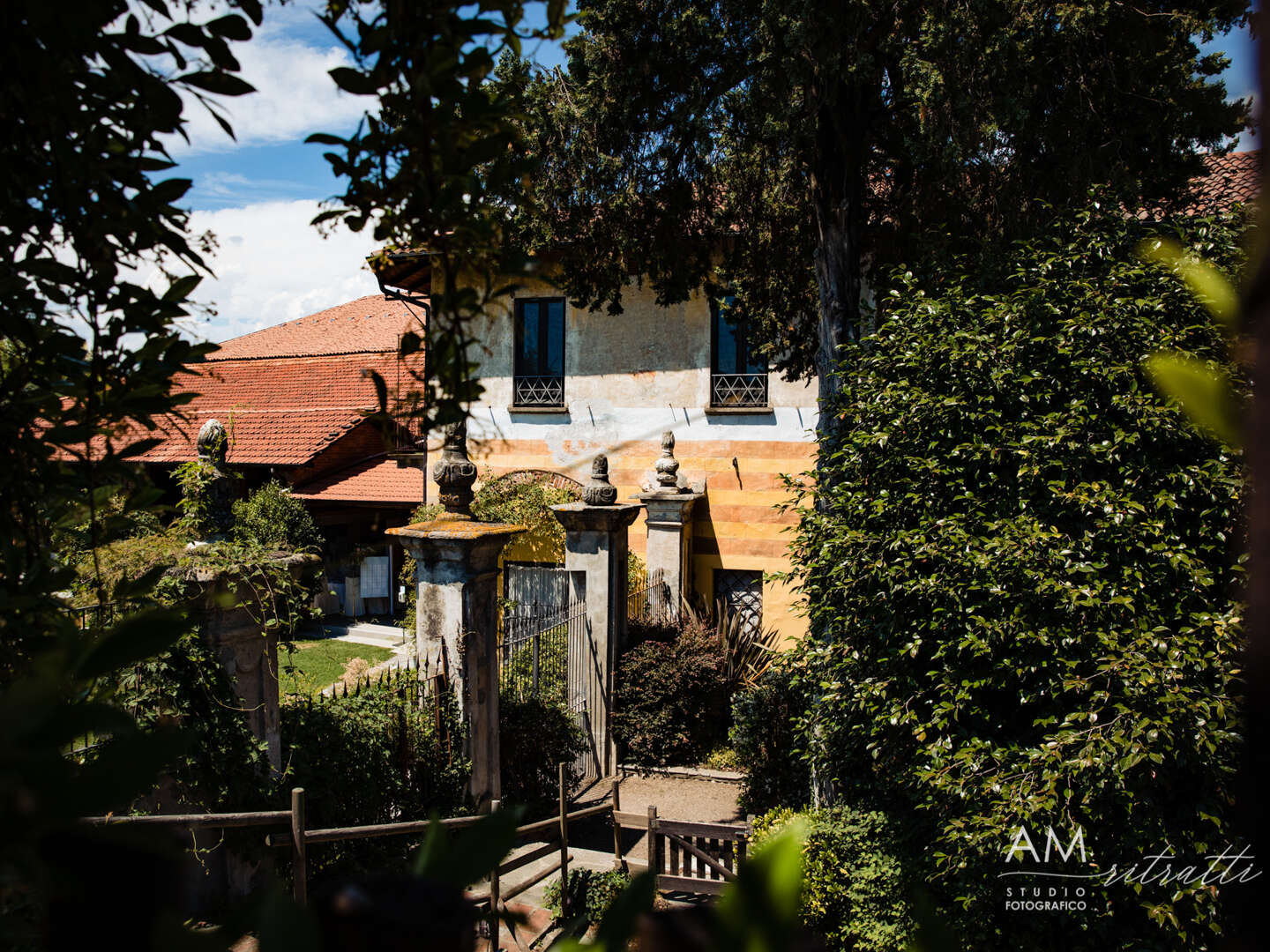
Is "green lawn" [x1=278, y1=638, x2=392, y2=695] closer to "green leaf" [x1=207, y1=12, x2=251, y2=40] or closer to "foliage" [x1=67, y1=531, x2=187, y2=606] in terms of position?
"foliage" [x1=67, y1=531, x2=187, y2=606]

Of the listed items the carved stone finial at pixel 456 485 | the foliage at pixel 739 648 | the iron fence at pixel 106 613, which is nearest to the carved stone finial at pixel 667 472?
the foliage at pixel 739 648

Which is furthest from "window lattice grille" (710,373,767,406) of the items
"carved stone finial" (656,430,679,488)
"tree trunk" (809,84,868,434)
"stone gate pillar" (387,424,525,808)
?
"stone gate pillar" (387,424,525,808)

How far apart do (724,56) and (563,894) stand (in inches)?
272

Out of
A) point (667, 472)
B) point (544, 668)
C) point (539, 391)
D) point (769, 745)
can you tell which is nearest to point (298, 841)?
Result: point (544, 668)

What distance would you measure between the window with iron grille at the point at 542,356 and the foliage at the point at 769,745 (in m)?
7.40

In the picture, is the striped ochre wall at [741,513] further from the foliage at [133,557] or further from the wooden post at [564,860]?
the foliage at [133,557]

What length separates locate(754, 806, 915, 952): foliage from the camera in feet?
18.0

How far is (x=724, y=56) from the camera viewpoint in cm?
714

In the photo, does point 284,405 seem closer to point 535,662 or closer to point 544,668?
point 544,668

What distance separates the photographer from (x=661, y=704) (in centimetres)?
966

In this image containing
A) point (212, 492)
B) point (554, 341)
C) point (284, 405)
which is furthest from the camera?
point (284, 405)

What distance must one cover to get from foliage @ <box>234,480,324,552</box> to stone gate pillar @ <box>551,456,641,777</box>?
7458 mm

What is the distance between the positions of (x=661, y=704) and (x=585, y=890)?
11.3ft

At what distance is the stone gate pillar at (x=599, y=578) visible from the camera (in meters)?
9.35
